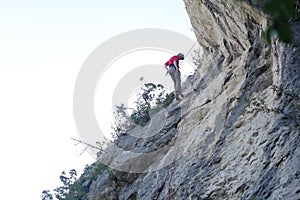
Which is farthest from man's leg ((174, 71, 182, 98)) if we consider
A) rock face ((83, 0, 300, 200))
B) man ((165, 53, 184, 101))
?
rock face ((83, 0, 300, 200))

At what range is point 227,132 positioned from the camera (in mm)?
7656

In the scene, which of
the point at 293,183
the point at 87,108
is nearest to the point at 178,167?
the point at 293,183

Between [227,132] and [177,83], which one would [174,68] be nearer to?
[177,83]

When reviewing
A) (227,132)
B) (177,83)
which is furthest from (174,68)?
(227,132)

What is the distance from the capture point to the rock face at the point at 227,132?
5754 mm

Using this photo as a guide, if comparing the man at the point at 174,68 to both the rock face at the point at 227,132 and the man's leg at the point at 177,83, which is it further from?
the rock face at the point at 227,132

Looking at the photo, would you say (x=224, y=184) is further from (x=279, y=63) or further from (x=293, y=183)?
(x=279, y=63)

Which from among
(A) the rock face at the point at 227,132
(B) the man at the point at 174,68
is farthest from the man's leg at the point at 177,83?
(A) the rock face at the point at 227,132

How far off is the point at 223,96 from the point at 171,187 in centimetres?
256

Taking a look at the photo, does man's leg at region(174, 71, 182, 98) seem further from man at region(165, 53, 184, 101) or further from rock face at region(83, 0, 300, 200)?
rock face at region(83, 0, 300, 200)

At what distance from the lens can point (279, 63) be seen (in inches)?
276

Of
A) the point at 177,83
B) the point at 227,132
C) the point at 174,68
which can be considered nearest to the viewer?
the point at 227,132

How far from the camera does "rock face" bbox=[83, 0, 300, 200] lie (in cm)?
575

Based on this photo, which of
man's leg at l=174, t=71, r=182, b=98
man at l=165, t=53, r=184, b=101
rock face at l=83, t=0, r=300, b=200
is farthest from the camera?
man at l=165, t=53, r=184, b=101
